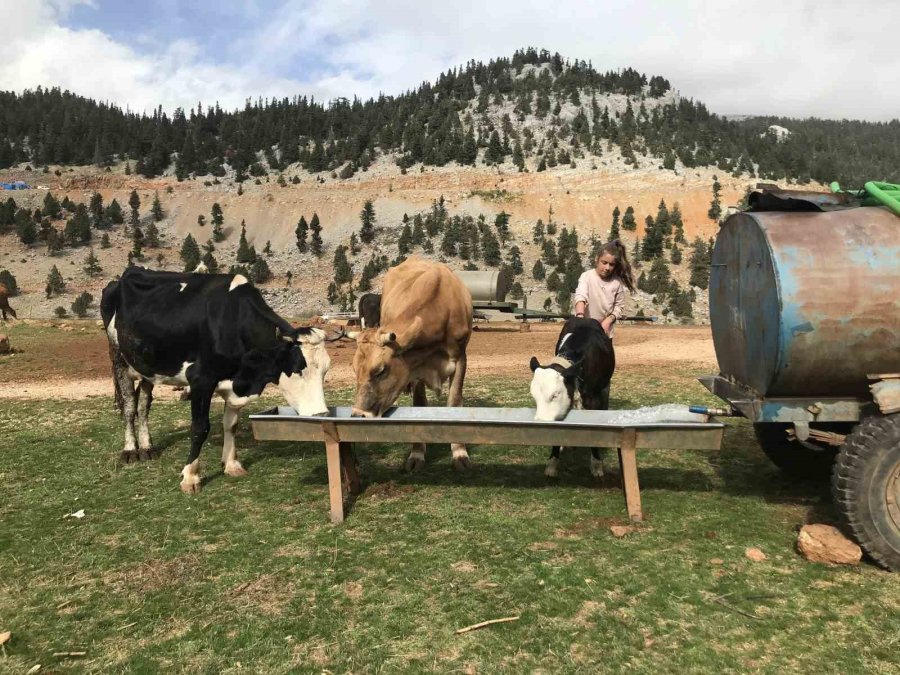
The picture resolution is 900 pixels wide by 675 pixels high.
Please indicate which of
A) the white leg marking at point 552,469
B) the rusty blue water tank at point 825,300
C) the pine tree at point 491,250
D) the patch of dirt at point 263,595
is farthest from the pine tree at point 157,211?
the rusty blue water tank at point 825,300

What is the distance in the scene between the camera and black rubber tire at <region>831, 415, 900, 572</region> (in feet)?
12.8

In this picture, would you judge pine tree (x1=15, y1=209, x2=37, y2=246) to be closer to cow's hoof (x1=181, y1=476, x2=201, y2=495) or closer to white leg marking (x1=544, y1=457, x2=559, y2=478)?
cow's hoof (x1=181, y1=476, x2=201, y2=495)

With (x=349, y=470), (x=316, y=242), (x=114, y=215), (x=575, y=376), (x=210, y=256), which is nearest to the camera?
(x=575, y=376)

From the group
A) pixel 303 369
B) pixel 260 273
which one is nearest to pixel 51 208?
pixel 260 273

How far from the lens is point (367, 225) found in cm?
5156

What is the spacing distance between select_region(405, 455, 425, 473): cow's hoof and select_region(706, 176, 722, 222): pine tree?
49.4m

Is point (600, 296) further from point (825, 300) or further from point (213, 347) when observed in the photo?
point (213, 347)

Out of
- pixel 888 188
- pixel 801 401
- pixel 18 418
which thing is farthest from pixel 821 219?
pixel 18 418

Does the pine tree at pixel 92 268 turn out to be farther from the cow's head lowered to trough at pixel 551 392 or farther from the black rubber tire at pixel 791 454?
the black rubber tire at pixel 791 454

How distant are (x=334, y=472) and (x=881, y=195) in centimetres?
477

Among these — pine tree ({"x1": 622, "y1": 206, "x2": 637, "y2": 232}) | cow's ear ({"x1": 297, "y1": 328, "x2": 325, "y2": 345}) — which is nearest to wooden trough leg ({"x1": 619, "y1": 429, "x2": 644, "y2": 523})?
cow's ear ({"x1": 297, "y1": 328, "x2": 325, "y2": 345})

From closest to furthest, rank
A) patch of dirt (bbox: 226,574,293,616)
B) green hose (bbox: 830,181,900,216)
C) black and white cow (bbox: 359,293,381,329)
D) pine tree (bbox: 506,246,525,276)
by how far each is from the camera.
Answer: patch of dirt (bbox: 226,574,293,616)
green hose (bbox: 830,181,900,216)
black and white cow (bbox: 359,293,381,329)
pine tree (bbox: 506,246,525,276)

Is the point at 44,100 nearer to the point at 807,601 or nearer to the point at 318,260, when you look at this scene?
the point at 318,260

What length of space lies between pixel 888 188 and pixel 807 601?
10.6 feet
